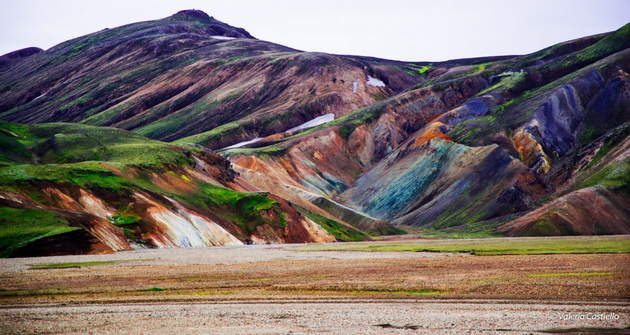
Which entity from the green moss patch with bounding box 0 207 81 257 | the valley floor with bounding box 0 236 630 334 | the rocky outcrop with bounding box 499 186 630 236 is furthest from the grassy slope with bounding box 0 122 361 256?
the rocky outcrop with bounding box 499 186 630 236

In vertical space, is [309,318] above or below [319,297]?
above

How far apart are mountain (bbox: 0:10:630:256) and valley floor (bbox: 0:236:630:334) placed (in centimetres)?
2093

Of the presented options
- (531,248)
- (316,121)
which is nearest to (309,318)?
(531,248)

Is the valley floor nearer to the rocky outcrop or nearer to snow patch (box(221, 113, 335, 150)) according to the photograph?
the rocky outcrop

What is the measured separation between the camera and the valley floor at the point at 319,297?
58.7ft

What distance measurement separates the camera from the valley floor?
17.9 m

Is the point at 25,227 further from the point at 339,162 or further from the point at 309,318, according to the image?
the point at 339,162

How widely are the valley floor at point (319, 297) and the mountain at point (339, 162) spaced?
20.9 metres

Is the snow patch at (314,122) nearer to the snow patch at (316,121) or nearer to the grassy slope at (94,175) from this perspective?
the snow patch at (316,121)

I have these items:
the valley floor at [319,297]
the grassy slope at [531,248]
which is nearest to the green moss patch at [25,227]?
the valley floor at [319,297]

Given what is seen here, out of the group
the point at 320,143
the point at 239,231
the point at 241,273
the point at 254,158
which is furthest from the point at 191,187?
the point at 320,143

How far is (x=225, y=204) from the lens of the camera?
282 ft

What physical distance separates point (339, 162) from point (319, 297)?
4874 inches

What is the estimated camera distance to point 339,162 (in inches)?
5842
